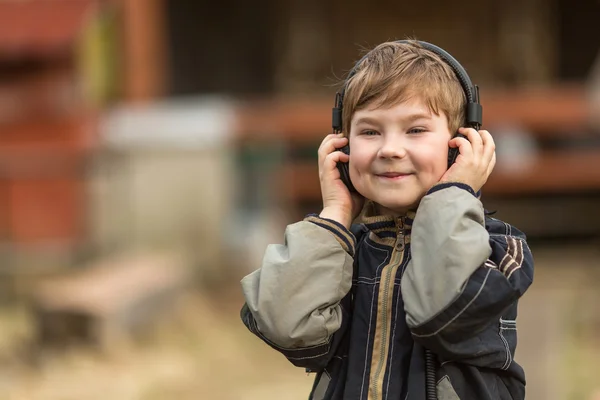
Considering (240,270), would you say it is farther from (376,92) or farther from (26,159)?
(376,92)

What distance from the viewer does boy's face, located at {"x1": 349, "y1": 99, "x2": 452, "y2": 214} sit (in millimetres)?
2006

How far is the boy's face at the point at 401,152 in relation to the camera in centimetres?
201

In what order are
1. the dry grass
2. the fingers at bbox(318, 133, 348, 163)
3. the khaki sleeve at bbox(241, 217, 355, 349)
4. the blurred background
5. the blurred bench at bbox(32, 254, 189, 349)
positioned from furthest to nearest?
1. the blurred bench at bbox(32, 254, 189, 349)
2. the blurred background
3. the dry grass
4. the fingers at bbox(318, 133, 348, 163)
5. the khaki sleeve at bbox(241, 217, 355, 349)

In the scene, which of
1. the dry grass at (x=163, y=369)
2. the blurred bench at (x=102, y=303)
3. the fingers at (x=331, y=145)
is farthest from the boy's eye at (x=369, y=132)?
the blurred bench at (x=102, y=303)

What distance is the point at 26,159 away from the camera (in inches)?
318

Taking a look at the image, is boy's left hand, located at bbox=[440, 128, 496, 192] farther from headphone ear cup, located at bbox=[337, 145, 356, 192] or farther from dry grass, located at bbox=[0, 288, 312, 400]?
dry grass, located at bbox=[0, 288, 312, 400]

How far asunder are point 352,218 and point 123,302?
15.4 ft

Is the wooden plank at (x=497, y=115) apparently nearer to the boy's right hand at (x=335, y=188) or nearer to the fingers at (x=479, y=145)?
the boy's right hand at (x=335, y=188)

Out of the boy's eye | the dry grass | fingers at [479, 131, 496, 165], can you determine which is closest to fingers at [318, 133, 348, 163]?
the boy's eye

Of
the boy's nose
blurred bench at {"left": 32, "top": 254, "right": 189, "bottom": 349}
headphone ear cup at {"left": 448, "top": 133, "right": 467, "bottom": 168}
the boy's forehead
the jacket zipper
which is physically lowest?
blurred bench at {"left": 32, "top": 254, "right": 189, "bottom": 349}

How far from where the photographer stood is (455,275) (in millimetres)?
1854

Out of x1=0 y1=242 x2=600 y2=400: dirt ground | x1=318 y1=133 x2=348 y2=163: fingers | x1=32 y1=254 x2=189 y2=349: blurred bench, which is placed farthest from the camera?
x1=32 y1=254 x2=189 y2=349: blurred bench

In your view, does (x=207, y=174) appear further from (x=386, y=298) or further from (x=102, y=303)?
(x=386, y=298)

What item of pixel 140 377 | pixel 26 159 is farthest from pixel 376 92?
pixel 26 159
